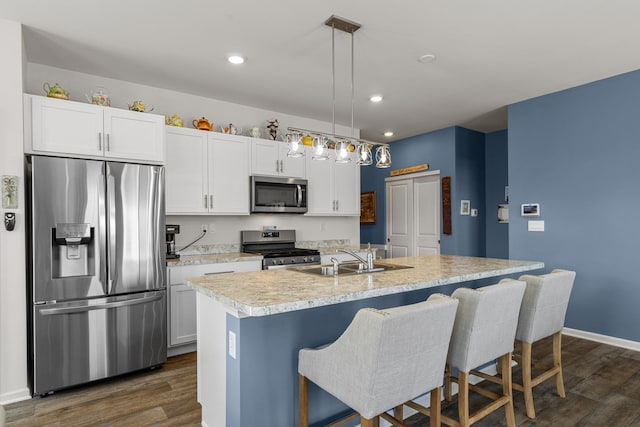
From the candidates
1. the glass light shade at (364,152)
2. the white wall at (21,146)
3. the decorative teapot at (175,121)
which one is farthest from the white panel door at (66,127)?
the glass light shade at (364,152)

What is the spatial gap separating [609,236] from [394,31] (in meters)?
3.03

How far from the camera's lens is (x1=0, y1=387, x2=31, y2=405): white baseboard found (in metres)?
2.60

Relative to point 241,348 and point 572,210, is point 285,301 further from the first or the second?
point 572,210

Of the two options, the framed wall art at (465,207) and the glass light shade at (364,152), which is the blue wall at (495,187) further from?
the glass light shade at (364,152)

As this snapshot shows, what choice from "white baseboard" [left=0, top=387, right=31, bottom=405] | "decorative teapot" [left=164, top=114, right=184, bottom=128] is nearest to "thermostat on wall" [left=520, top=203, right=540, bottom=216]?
"decorative teapot" [left=164, top=114, right=184, bottom=128]

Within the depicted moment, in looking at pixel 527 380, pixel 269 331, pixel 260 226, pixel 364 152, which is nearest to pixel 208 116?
pixel 260 226

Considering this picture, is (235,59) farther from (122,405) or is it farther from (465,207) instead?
(465,207)

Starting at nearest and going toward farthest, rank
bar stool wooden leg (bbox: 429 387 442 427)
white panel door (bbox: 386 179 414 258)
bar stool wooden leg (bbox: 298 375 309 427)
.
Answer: bar stool wooden leg (bbox: 429 387 442 427)
bar stool wooden leg (bbox: 298 375 309 427)
white panel door (bbox: 386 179 414 258)

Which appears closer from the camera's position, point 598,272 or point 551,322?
point 551,322

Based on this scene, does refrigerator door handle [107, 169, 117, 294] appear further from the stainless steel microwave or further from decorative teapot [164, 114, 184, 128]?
the stainless steel microwave

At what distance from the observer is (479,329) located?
192 centimetres

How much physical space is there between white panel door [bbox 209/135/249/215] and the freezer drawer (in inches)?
49.1

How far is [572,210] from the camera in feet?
13.3

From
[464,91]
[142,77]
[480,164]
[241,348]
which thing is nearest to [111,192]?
[142,77]
